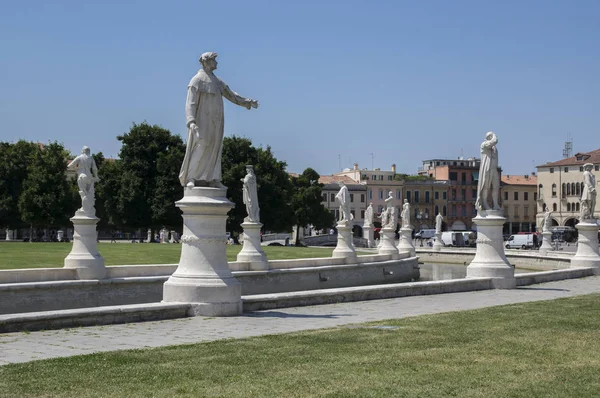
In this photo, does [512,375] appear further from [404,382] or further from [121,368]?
[121,368]

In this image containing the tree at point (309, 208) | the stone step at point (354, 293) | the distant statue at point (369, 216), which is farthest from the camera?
the tree at point (309, 208)

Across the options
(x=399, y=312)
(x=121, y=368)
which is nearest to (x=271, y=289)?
(x=399, y=312)

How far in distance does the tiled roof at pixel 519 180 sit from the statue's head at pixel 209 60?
124 meters

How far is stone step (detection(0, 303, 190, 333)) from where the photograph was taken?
10773 mm

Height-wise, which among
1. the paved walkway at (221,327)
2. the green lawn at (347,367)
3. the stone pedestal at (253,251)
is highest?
the stone pedestal at (253,251)

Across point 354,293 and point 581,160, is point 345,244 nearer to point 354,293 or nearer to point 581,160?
point 354,293

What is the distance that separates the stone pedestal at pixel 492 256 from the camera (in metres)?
20.0

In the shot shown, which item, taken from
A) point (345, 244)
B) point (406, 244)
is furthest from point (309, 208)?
point (345, 244)

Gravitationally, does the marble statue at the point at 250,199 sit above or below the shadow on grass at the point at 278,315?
above

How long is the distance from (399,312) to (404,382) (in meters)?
6.66

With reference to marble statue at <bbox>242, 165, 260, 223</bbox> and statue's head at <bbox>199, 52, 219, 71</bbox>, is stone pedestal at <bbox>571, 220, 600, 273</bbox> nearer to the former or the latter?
marble statue at <bbox>242, 165, 260, 223</bbox>

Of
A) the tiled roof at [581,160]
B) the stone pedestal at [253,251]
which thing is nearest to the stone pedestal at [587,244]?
the stone pedestal at [253,251]

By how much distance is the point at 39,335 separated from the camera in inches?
415

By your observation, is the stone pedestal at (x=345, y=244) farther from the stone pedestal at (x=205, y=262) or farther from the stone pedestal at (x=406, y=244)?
the stone pedestal at (x=205, y=262)
